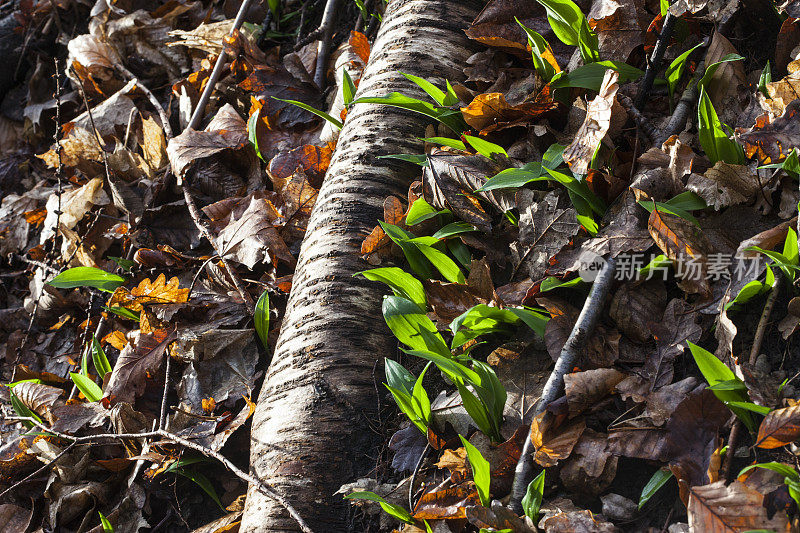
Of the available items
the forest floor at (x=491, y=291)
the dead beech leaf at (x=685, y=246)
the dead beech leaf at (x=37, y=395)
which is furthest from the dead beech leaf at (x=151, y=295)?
the dead beech leaf at (x=685, y=246)

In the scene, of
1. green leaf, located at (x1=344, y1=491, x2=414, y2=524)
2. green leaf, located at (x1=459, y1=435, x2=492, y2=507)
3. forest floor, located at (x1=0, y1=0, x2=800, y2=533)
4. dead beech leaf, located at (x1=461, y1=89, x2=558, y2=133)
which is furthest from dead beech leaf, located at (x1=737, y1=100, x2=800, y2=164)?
green leaf, located at (x1=344, y1=491, x2=414, y2=524)

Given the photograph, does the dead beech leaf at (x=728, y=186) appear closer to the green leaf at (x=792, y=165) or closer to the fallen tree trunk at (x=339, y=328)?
the green leaf at (x=792, y=165)

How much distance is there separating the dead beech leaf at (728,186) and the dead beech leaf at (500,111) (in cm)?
51

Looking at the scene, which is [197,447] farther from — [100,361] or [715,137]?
[715,137]

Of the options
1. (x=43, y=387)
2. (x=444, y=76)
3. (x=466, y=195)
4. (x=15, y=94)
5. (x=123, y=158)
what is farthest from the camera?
(x=15, y=94)

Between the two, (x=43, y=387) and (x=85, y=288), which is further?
(x=85, y=288)

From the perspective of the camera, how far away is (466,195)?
164 centimetres

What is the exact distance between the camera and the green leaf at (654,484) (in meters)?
1.08

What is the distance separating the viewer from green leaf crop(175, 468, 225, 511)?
166 centimetres

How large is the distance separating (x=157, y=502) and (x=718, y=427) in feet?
5.05

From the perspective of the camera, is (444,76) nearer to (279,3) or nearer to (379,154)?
(379,154)

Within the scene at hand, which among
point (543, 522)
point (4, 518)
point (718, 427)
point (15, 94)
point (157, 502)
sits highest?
point (718, 427)

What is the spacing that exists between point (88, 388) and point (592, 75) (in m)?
1.95

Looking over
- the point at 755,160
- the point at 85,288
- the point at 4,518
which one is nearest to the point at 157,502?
the point at 4,518
